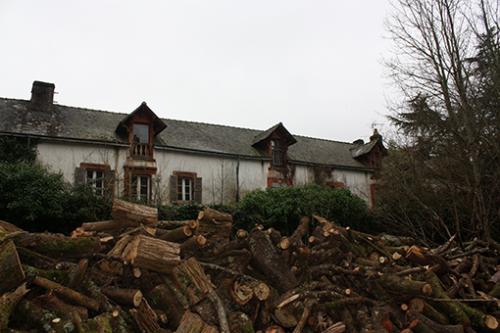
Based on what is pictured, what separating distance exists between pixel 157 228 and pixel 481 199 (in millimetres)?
7698

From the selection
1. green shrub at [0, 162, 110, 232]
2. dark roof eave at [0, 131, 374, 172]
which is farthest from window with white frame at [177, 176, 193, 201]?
green shrub at [0, 162, 110, 232]

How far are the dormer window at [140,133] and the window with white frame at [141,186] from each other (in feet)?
5.67

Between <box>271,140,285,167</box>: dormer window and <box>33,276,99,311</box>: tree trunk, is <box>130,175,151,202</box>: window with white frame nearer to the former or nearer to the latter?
<box>271,140,285,167</box>: dormer window

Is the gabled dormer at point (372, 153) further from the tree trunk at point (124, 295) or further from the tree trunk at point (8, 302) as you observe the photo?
the tree trunk at point (8, 302)

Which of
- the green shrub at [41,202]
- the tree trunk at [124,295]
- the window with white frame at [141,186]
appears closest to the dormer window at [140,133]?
the window with white frame at [141,186]

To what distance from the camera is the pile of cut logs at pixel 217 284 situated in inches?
153

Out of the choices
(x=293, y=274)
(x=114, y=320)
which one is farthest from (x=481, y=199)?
(x=114, y=320)

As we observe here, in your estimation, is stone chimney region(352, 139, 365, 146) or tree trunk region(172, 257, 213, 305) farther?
stone chimney region(352, 139, 365, 146)

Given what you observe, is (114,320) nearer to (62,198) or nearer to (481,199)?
(481,199)

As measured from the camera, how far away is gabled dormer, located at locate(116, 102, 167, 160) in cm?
1869

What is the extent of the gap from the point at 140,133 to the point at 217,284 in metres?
15.4

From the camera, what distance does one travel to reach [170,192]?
18.9 metres

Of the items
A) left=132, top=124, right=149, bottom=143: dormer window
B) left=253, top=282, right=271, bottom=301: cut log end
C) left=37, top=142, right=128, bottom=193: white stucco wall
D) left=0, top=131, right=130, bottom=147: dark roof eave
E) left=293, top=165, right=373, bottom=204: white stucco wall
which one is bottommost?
left=253, top=282, right=271, bottom=301: cut log end

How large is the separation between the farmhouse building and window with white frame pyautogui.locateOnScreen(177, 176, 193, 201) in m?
0.05
